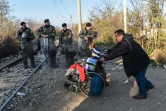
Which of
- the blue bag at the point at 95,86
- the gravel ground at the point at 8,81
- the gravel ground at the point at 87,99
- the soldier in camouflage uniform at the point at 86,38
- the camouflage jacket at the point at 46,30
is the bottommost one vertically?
the gravel ground at the point at 87,99

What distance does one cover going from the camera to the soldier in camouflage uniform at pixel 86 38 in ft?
36.0

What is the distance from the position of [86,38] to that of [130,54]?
5020mm

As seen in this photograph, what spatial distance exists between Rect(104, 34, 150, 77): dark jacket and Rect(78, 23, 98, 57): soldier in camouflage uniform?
493 cm

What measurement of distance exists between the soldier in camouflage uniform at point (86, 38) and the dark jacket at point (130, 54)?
493 cm

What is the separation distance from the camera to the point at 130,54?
603cm

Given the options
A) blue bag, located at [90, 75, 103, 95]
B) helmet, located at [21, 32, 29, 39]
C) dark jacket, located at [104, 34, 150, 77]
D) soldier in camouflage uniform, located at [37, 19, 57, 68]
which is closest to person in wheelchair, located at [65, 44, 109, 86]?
blue bag, located at [90, 75, 103, 95]

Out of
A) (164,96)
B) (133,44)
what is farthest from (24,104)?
(164,96)

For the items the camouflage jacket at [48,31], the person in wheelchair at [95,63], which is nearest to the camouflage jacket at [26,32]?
the camouflage jacket at [48,31]

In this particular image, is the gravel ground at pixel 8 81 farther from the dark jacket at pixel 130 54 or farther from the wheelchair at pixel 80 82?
the dark jacket at pixel 130 54

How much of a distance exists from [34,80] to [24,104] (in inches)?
102

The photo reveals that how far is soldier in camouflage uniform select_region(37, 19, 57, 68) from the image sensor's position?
35.7ft

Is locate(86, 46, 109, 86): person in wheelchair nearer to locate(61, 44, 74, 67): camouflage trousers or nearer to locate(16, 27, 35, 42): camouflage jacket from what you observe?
locate(61, 44, 74, 67): camouflage trousers

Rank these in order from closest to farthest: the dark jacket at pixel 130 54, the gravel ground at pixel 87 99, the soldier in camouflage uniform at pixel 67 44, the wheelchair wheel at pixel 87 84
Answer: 1. the gravel ground at pixel 87 99
2. the dark jacket at pixel 130 54
3. the wheelchair wheel at pixel 87 84
4. the soldier in camouflage uniform at pixel 67 44

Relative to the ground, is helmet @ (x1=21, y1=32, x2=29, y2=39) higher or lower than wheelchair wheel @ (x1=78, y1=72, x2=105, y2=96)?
higher
